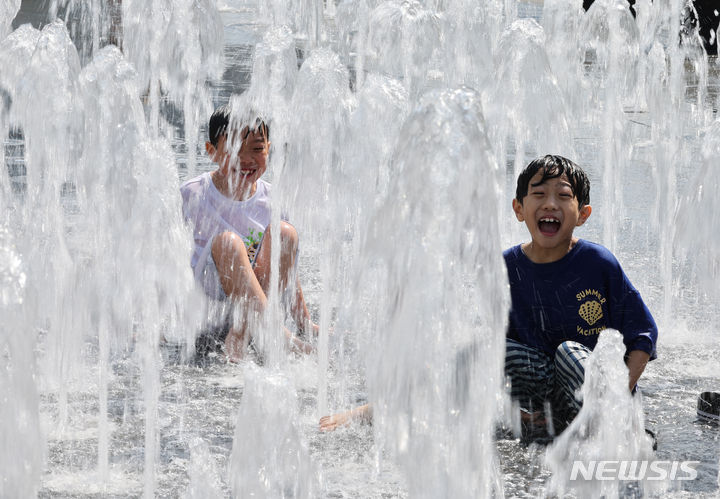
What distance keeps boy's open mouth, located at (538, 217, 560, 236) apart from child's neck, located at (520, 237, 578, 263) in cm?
6

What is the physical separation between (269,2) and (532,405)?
39.9 feet

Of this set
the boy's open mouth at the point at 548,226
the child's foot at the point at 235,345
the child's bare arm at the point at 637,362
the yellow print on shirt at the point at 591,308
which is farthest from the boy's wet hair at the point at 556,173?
the child's foot at the point at 235,345

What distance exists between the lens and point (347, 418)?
140 inches

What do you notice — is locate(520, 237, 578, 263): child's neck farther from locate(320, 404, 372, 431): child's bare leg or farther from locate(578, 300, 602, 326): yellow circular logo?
locate(320, 404, 372, 431): child's bare leg

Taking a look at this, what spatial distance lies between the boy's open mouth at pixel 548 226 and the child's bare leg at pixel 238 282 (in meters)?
1.24

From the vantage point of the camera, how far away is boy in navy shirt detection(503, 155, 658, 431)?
357cm

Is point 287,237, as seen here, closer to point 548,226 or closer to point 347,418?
point 347,418

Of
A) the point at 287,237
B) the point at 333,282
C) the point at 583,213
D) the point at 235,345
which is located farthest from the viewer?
the point at 333,282

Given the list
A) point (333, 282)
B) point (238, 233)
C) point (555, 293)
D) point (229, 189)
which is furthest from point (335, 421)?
point (333, 282)

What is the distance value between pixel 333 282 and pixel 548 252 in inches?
78.1

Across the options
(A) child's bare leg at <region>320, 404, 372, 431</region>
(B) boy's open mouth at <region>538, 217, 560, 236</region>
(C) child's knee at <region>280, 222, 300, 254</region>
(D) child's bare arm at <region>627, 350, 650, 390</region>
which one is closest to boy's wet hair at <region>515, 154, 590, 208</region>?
(B) boy's open mouth at <region>538, 217, 560, 236</region>

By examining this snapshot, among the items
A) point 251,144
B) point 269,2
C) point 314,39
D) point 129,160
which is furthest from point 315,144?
point 269,2

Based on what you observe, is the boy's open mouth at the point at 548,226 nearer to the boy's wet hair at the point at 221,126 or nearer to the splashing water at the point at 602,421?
the splashing water at the point at 602,421

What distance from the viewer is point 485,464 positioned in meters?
2.84
